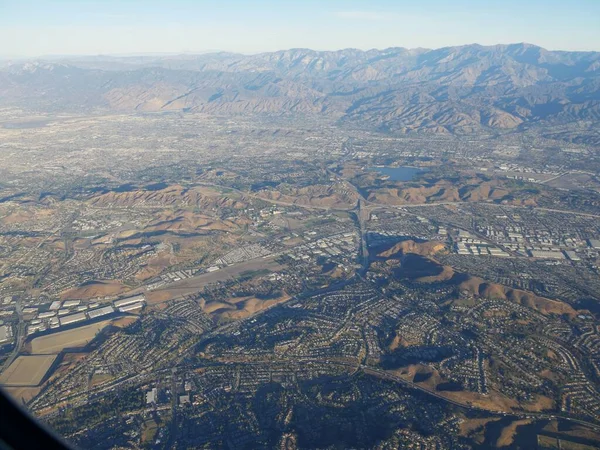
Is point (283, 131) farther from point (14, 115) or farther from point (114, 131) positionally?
point (14, 115)

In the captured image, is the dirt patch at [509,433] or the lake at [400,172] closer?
the dirt patch at [509,433]

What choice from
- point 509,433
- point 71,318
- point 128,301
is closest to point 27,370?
point 71,318

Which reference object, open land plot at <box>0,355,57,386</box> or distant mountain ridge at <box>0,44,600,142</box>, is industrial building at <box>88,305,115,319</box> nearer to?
open land plot at <box>0,355,57,386</box>

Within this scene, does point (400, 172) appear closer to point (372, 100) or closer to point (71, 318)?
point (71, 318)

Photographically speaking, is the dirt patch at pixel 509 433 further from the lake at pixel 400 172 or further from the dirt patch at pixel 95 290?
the lake at pixel 400 172

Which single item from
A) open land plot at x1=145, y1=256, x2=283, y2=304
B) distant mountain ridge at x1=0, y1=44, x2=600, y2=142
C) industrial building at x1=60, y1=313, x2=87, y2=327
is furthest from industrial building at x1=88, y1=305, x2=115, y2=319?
distant mountain ridge at x1=0, y1=44, x2=600, y2=142

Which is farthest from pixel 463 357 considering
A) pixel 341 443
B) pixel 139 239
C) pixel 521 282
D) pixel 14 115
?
pixel 14 115

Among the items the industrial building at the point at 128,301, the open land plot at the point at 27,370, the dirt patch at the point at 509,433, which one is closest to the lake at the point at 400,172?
the industrial building at the point at 128,301
